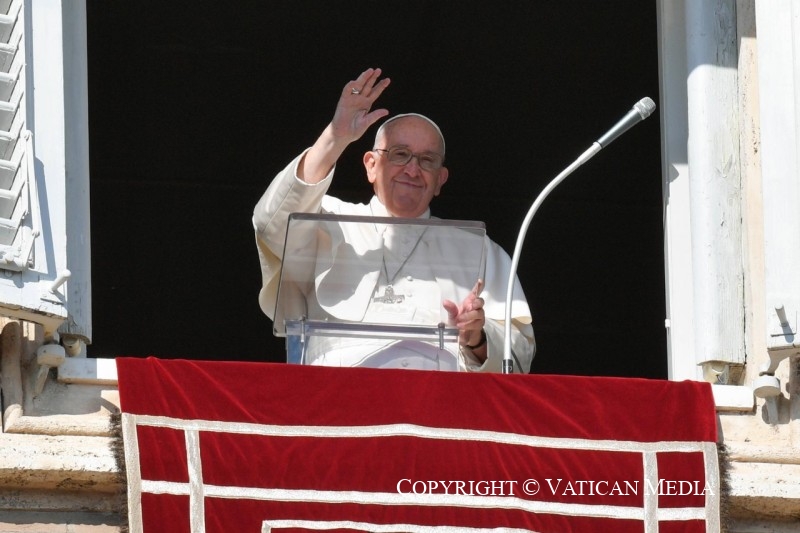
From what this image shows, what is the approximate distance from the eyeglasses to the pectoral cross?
757 millimetres

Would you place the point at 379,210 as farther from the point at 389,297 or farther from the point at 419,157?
the point at 389,297

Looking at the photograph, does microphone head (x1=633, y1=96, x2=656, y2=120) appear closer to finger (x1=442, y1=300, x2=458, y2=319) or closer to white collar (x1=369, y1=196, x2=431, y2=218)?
finger (x1=442, y1=300, x2=458, y2=319)

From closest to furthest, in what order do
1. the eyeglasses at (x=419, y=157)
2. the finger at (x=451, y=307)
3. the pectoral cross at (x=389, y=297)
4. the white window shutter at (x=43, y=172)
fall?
the white window shutter at (x=43, y=172)
the finger at (x=451, y=307)
the pectoral cross at (x=389, y=297)
the eyeglasses at (x=419, y=157)

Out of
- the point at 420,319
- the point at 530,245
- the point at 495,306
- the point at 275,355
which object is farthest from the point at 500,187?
the point at 420,319

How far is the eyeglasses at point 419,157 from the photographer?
636 centimetres

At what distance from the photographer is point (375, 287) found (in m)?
5.66

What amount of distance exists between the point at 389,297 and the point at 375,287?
44 millimetres

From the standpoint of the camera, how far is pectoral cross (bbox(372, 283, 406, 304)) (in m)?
5.64

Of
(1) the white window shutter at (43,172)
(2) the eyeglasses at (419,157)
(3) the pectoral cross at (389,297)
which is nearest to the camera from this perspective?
(1) the white window shutter at (43,172)

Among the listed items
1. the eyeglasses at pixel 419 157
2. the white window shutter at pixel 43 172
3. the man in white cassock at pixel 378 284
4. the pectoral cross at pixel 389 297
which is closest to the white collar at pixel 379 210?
the eyeglasses at pixel 419 157

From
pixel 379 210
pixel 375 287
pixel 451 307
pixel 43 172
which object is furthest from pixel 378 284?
pixel 43 172

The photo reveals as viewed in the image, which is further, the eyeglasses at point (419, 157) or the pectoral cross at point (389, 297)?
the eyeglasses at point (419, 157)

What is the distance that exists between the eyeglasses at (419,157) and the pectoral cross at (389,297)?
2.48 feet

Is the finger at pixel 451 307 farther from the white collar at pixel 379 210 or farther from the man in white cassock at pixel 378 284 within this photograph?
the white collar at pixel 379 210
